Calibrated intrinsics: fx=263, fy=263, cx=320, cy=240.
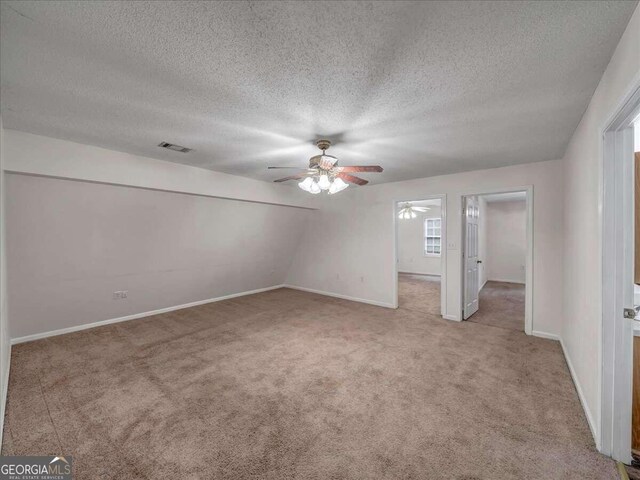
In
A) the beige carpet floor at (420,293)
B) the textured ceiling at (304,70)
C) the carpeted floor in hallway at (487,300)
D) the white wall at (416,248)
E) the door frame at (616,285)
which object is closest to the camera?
the textured ceiling at (304,70)

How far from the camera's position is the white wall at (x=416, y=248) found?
8.72 m

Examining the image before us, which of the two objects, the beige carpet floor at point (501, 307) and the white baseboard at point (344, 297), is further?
the white baseboard at point (344, 297)

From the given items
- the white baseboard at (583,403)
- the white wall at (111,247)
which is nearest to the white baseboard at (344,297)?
the white wall at (111,247)

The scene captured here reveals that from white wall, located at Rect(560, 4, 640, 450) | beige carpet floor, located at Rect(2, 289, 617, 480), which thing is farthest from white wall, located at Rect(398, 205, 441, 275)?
white wall, located at Rect(560, 4, 640, 450)

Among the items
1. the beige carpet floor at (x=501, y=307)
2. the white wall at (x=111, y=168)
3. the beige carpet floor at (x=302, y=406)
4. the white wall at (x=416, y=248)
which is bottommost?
the beige carpet floor at (x=302, y=406)

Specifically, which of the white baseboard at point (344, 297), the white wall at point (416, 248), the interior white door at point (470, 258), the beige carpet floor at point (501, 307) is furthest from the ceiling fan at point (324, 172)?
the white wall at point (416, 248)

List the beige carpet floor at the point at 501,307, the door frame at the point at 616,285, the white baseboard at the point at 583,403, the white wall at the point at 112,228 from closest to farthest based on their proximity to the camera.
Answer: the door frame at the point at 616,285, the white baseboard at the point at 583,403, the white wall at the point at 112,228, the beige carpet floor at the point at 501,307

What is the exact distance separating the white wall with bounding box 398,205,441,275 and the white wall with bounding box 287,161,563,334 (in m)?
4.28

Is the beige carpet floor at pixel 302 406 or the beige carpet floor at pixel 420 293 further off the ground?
the beige carpet floor at pixel 420 293

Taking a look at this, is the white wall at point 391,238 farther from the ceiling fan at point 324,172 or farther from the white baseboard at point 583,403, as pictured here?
the ceiling fan at point 324,172

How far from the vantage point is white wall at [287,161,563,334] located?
3516 mm

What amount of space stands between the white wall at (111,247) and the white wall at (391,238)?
1.37 m

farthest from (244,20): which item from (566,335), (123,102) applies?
(566,335)

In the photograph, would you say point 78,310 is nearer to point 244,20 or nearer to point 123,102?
point 123,102
